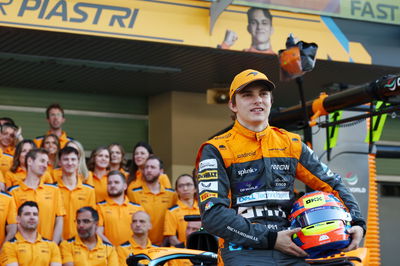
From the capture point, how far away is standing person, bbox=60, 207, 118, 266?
350 inches

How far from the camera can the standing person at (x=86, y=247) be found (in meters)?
8.89

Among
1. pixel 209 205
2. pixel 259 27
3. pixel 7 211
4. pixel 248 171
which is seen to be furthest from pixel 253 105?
pixel 259 27

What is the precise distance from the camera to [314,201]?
3.88m

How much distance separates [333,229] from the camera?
3.76m

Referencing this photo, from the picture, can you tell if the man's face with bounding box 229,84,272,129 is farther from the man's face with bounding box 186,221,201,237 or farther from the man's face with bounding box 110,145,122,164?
the man's face with bounding box 110,145,122,164

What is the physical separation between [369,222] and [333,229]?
5.22m

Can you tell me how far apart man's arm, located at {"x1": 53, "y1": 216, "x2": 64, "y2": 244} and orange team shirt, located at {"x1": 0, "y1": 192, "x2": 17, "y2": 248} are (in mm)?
518

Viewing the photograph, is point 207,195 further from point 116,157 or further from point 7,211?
point 116,157

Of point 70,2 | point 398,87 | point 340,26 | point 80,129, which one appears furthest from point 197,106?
point 398,87

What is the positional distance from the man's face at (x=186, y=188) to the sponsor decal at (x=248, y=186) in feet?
20.2

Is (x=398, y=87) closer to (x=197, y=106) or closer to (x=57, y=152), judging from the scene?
(x=57, y=152)

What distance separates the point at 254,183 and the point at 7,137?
7027 mm

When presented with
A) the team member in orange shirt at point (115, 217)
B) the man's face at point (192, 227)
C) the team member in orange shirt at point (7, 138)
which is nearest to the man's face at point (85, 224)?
the team member in orange shirt at point (115, 217)

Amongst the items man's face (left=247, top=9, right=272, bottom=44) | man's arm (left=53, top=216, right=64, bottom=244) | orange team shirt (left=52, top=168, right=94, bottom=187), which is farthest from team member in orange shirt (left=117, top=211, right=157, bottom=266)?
man's face (left=247, top=9, right=272, bottom=44)
